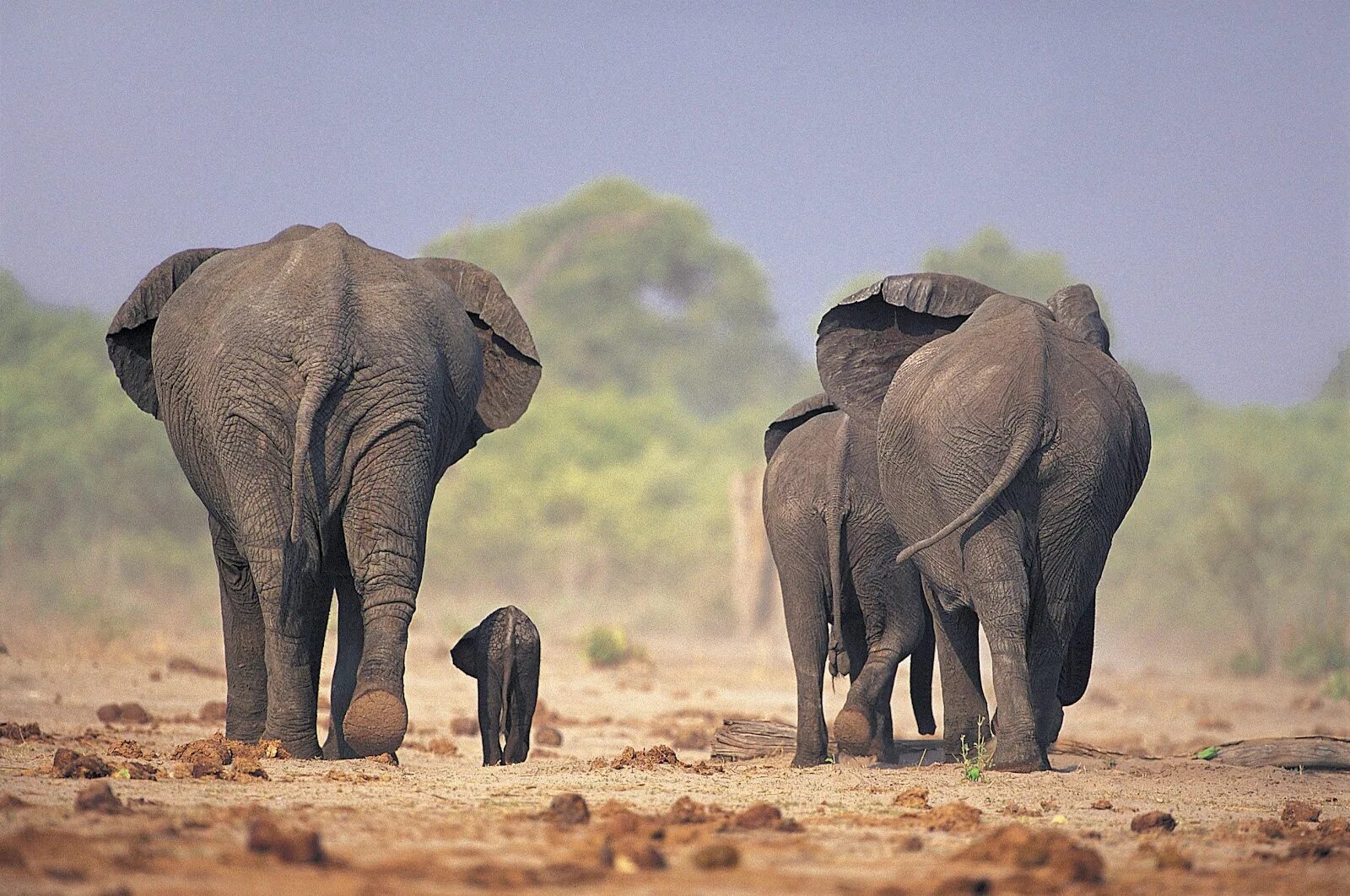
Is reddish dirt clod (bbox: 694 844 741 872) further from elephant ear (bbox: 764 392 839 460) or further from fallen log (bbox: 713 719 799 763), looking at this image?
elephant ear (bbox: 764 392 839 460)

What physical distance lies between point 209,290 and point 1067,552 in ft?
14.9

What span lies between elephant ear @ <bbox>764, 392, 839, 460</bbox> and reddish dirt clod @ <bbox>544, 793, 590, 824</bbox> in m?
4.88

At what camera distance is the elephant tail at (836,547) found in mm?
9109

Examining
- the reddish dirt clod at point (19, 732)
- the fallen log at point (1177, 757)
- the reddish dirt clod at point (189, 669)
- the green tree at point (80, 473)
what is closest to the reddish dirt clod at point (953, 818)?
the fallen log at point (1177, 757)

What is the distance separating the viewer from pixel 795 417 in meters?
10.4

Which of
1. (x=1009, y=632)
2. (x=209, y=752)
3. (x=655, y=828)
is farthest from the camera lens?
(x=1009, y=632)

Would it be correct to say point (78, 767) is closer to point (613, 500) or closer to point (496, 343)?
point (496, 343)

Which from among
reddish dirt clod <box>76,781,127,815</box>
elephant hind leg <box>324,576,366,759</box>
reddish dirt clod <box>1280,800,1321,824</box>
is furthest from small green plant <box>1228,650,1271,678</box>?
reddish dirt clod <box>76,781,127,815</box>

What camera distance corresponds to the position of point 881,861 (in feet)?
15.9

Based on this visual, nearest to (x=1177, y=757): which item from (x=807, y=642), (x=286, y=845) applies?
(x=807, y=642)

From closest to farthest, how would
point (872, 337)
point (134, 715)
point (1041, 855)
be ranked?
point (1041, 855)
point (872, 337)
point (134, 715)

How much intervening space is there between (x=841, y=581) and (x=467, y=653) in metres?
2.17

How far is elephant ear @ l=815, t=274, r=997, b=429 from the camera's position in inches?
374

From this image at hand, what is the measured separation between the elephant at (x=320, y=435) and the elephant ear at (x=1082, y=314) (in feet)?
10.4
